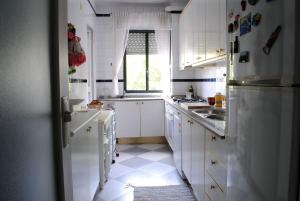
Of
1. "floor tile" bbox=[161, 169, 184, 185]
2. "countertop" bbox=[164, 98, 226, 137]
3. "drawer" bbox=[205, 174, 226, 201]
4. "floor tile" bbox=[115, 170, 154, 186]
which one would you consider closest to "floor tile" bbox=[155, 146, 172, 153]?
"floor tile" bbox=[161, 169, 184, 185]

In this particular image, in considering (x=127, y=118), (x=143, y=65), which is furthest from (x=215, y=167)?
(x=143, y=65)

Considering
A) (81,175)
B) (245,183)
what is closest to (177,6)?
(81,175)

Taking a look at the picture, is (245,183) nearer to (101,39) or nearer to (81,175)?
(81,175)

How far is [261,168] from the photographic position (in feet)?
3.39

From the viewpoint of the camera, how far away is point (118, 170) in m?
3.39

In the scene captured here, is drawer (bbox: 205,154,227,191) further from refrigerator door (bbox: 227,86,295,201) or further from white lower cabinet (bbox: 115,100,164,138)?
white lower cabinet (bbox: 115,100,164,138)

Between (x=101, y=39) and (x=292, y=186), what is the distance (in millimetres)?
4383

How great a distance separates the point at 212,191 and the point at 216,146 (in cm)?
38

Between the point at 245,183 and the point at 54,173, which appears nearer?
the point at 54,173

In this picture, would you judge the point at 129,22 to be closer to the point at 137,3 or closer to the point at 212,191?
the point at 137,3

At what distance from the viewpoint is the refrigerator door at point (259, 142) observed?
88 cm

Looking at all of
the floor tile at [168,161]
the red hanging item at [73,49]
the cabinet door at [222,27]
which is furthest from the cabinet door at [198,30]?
the floor tile at [168,161]

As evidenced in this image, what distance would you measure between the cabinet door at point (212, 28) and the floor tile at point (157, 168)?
5.19 feet

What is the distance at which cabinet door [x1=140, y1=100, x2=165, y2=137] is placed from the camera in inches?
184
